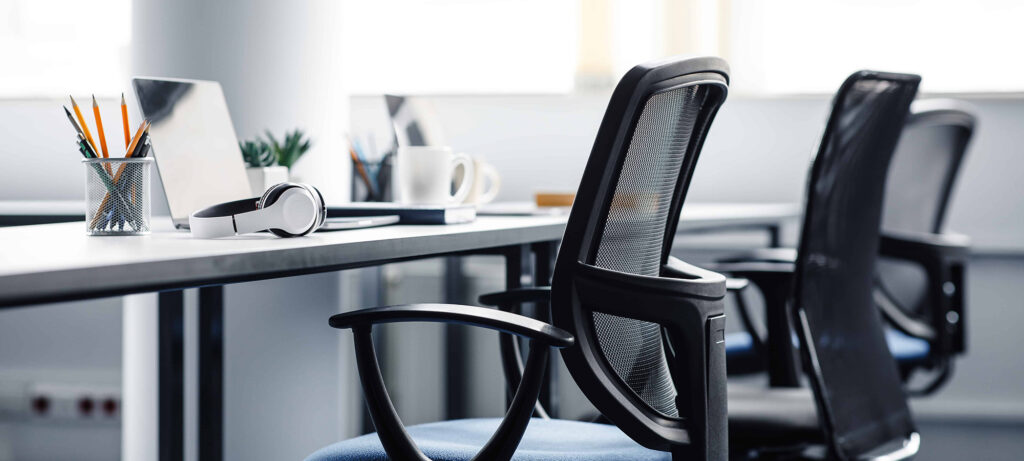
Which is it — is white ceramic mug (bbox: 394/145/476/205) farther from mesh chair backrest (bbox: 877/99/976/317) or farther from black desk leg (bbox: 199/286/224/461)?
mesh chair backrest (bbox: 877/99/976/317)

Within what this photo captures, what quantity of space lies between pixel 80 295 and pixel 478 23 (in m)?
2.53

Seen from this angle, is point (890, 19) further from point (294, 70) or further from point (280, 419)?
point (280, 419)

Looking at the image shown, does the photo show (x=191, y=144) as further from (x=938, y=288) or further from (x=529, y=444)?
(x=938, y=288)

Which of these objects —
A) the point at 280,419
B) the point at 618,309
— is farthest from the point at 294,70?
the point at 618,309

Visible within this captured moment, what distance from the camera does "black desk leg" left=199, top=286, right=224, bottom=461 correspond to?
4.98ft

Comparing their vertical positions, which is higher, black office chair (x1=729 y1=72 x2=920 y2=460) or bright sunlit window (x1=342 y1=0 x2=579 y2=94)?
bright sunlit window (x1=342 y1=0 x2=579 y2=94)

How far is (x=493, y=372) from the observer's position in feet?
9.86

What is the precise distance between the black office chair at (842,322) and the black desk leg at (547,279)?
1.09 ft

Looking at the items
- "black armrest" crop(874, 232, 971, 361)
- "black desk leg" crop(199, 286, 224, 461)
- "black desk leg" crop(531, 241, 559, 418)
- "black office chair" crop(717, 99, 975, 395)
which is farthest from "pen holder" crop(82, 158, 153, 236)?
"black armrest" crop(874, 232, 971, 361)

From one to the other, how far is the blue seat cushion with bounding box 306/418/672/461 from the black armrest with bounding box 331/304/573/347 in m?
0.20

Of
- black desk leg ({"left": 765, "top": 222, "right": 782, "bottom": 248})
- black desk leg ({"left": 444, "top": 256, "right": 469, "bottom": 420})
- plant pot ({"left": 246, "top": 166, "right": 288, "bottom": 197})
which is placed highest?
plant pot ({"left": 246, "top": 166, "right": 288, "bottom": 197})

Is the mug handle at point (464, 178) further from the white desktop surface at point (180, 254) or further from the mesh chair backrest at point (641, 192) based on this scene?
the mesh chair backrest at point (641, 192)

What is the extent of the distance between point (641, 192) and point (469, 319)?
0.30m

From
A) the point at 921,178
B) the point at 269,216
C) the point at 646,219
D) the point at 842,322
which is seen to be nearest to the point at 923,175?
the point at 921,178
